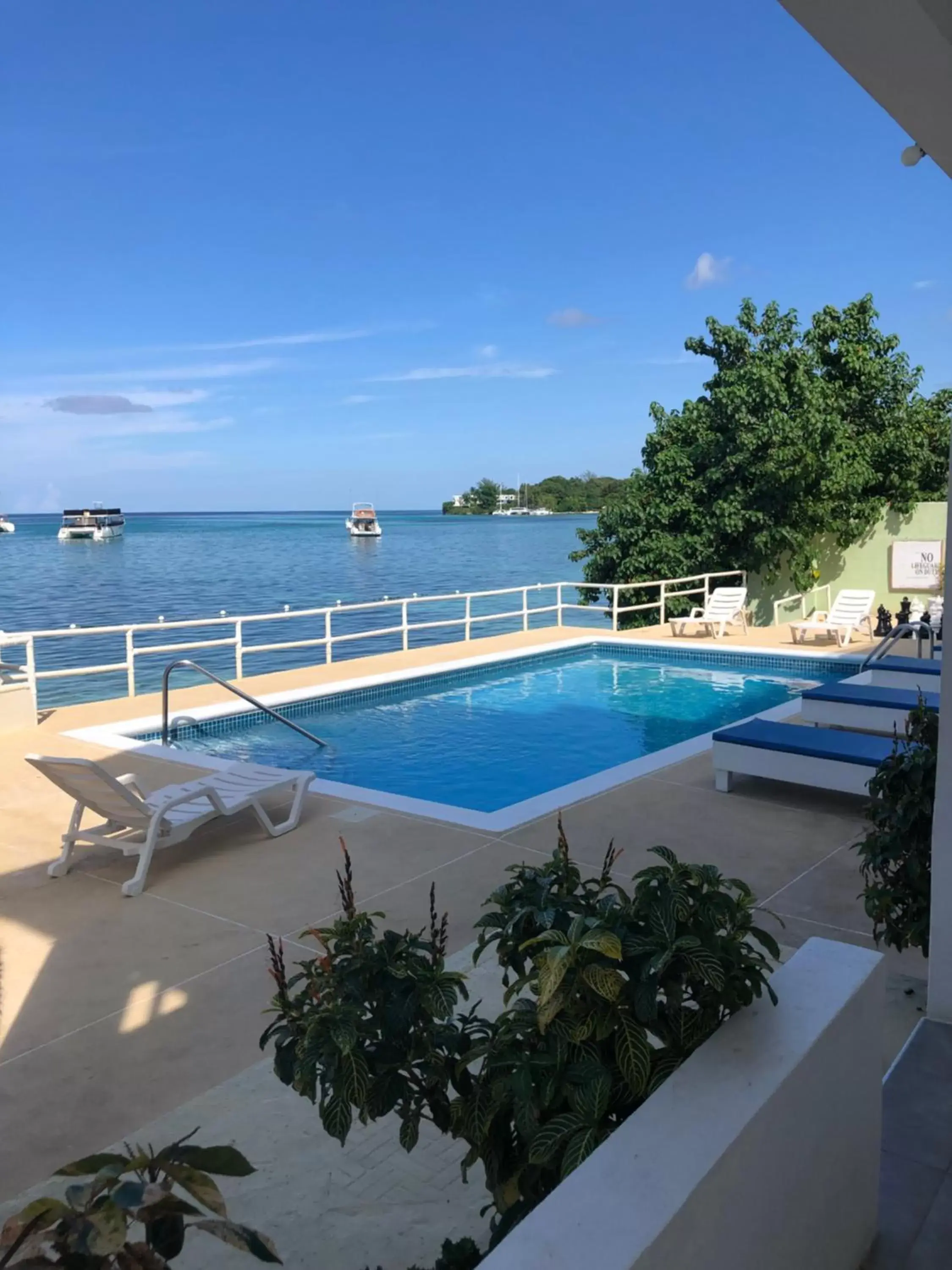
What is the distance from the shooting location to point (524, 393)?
173 ft

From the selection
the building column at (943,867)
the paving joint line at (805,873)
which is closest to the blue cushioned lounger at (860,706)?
the paving joint line at (805,873)

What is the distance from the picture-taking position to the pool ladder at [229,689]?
7.21 meters

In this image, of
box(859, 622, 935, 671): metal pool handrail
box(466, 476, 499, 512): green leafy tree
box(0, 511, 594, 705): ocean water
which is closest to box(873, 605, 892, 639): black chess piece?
box(859, 622, 935, 671): metal pool handrail

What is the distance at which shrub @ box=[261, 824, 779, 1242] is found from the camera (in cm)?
144

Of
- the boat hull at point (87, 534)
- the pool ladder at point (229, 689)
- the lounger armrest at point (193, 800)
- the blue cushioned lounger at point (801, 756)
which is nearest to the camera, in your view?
the lounger armrest at point (193, 800)

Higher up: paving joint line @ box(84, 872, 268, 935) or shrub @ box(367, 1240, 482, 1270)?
shrub @ box(367, 1240, 482, 1270)

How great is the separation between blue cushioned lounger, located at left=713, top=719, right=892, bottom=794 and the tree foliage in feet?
32.2

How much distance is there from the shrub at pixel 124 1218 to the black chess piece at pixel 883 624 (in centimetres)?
1315

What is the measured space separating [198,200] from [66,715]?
2810 centimetres

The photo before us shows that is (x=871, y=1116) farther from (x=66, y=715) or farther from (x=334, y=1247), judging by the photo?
(x=66, y=715)

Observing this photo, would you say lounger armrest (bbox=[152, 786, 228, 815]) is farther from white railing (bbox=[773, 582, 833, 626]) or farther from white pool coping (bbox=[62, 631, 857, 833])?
white railing (bbox=[773, 582, 833, 626])

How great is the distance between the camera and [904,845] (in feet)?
10.0

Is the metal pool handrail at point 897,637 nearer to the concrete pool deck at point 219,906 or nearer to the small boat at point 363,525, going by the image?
the concrete pool deck at point 219,906

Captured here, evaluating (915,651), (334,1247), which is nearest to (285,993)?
(334,1247)
